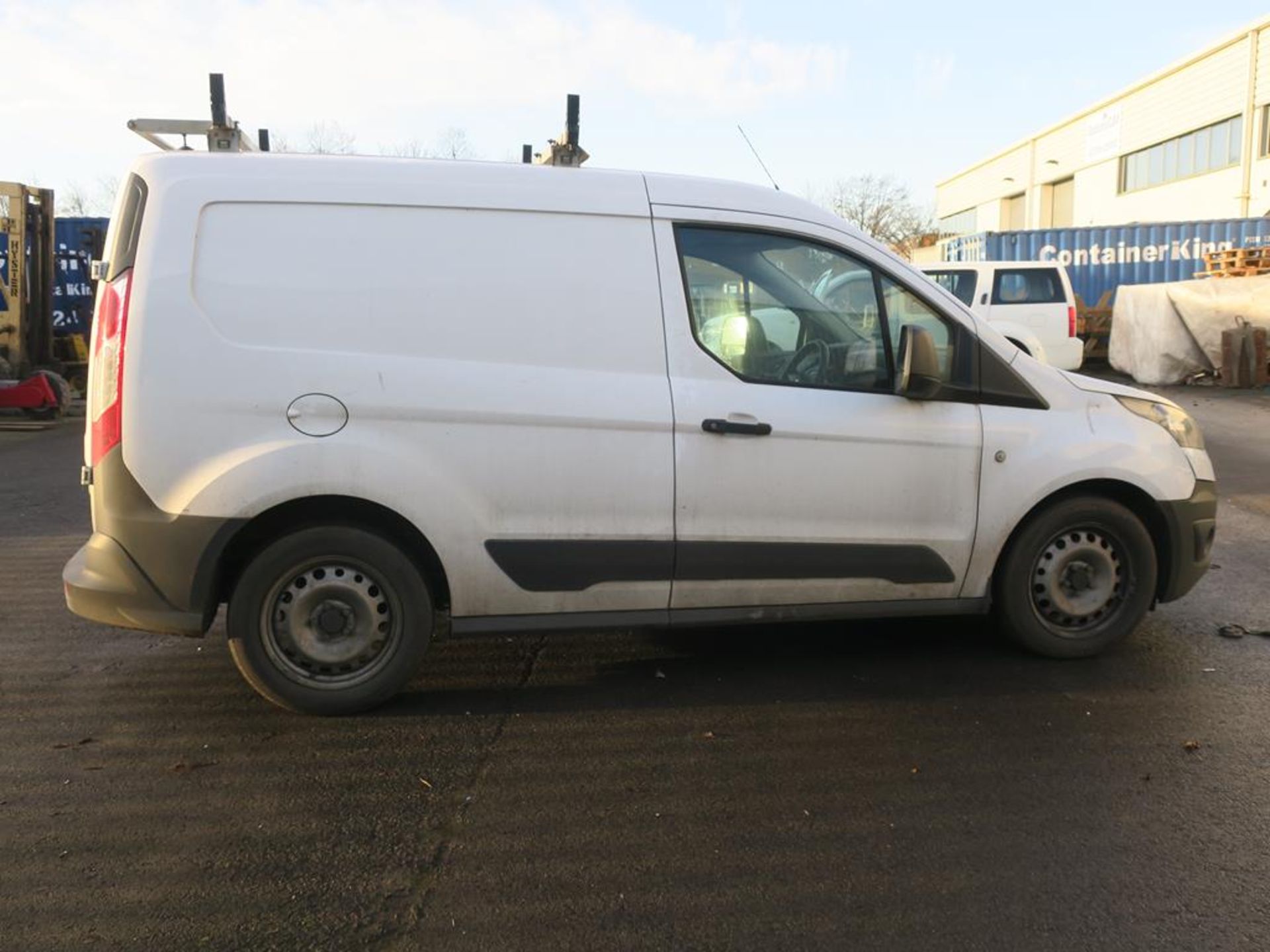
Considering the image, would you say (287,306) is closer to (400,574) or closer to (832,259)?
(400,574)

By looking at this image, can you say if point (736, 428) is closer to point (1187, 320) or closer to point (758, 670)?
point (758, 670)

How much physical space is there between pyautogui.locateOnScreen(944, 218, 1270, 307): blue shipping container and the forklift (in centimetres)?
1780

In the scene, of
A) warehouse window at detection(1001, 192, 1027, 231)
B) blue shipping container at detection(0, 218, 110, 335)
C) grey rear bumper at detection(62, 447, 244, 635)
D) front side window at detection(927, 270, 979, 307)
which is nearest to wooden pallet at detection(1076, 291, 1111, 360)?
front side window at detection(927, 270, 979, 307)

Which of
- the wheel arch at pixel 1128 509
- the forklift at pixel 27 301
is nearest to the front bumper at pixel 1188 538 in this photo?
the wheel arch at pixel 1128 509

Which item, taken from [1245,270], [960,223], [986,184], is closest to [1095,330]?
[1245,270]

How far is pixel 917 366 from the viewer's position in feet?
13.3

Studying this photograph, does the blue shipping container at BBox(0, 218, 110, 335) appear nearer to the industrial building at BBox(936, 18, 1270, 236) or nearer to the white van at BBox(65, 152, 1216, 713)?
the white van at BBox(65, 152, 1216, 713)

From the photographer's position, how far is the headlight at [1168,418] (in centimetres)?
451

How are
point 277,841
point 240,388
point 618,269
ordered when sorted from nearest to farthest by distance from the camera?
point 277,841 → point 240,388 → point 618,269

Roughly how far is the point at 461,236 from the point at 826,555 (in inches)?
73.5

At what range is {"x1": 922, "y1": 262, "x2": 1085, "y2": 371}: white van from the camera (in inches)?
571

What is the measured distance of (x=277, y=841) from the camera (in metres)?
3.01

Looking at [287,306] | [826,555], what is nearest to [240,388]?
[287,306]

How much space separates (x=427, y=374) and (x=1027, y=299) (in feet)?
41.8
